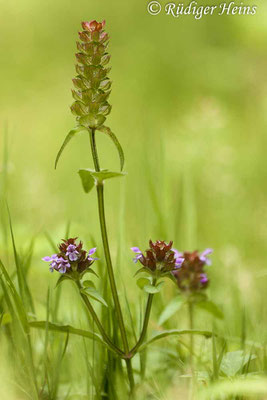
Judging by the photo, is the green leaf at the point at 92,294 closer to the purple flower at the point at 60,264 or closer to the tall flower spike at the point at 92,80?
the purple flower at the point at 60,264

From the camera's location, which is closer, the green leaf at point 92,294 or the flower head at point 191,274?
the green leaf at point 92,294

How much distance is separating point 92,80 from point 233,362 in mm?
525

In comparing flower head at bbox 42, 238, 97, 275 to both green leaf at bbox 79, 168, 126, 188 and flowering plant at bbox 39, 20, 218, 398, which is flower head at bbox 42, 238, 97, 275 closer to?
flowering plant at bbox 39, 20, 218, 398

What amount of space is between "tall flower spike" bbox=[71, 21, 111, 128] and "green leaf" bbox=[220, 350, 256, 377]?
1.48ft

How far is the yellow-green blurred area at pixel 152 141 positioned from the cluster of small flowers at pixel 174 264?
195 millimetres

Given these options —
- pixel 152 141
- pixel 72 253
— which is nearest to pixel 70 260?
pixel 72 253

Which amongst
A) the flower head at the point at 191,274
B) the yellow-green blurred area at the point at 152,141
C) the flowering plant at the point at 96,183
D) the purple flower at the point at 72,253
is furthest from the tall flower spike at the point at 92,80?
the yellow-green blurred area at the point at 152,141

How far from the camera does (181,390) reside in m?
1.11

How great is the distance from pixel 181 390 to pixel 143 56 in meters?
3.22

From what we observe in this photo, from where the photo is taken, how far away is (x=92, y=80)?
1.07 meters

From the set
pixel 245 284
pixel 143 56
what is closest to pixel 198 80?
pixel 143 56

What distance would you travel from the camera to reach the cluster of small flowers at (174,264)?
43.3 inches

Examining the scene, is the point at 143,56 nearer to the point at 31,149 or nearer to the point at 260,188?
the point at 31,149

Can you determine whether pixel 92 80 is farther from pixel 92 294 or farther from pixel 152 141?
pixel 152 141
